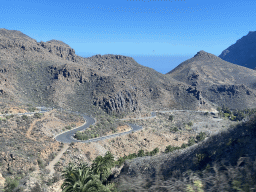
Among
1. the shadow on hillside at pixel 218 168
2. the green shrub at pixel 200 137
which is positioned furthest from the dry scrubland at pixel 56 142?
the shadow on hillside at pixel 218 168

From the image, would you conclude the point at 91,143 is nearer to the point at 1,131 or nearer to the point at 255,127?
the point at 1,131

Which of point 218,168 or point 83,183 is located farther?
point 83,183

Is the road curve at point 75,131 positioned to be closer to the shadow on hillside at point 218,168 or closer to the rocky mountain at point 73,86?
the rocky mountain at point 73,86

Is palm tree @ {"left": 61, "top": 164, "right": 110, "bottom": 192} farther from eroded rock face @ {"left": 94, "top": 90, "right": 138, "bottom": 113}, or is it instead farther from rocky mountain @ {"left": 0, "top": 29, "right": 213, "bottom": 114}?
eroded rock face @ {"left": 94, "top": 90, "right": 138, "bottom": 113}

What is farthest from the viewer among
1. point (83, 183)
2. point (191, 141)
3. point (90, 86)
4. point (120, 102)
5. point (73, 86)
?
point (90, 86)

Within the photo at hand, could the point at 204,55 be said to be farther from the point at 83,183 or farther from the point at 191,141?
the point at 83,183

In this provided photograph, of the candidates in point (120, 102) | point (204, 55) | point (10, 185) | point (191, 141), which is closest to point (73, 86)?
point (120, 102)

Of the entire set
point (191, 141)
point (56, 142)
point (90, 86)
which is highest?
point (90, 86)

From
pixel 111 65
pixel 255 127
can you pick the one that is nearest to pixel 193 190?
pixel 255 127
